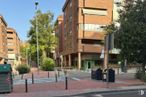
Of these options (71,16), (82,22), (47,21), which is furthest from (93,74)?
(71,16)

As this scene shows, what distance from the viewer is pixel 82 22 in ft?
273

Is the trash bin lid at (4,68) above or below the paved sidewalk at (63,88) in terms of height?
above

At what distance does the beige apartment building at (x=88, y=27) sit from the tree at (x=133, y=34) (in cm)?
4651

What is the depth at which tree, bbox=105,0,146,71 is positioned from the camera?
3216 centimetres

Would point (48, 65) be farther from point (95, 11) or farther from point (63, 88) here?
point (95, 11)

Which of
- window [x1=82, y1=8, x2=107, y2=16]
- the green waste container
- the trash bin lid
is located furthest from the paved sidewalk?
window [x1=82, y1=8, x2=107, y2=16]

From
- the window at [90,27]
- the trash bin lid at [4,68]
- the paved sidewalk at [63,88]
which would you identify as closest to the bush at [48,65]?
the paved sidewalk at [63,88]

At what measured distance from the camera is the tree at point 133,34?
32156 millimetres

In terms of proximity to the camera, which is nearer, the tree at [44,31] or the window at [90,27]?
the tree at [44,31]

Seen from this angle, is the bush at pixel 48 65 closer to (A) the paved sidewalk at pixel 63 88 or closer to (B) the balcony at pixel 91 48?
(A) the paved sidewalk at pixel 63 88

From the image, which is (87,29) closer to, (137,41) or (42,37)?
(42,37)

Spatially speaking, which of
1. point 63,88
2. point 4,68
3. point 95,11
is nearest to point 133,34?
point 63,88

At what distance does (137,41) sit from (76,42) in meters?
53.7

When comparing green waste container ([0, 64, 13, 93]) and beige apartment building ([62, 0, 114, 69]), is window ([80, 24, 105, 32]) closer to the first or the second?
beige apartment building ([62, 0, 114, 69])
